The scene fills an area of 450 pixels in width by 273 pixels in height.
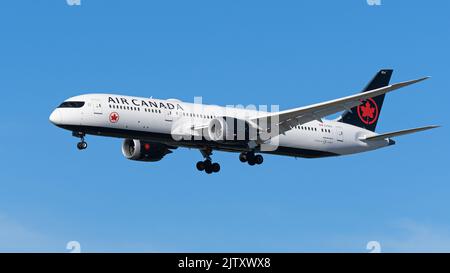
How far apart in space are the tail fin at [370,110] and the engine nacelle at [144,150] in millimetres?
14013

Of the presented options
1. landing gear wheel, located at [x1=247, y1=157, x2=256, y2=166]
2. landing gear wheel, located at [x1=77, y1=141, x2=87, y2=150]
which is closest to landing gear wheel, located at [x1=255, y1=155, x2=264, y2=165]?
landing gear wheel, located at [x1=247, y1=157, x2=256, y2=166]

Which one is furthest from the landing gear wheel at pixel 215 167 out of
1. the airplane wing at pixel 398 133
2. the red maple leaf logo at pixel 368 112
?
the red maple leaf logo at pixel 368 112

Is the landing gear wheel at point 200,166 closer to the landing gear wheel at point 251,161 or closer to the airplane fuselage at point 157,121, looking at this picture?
the airplane fuselage at point 157,121

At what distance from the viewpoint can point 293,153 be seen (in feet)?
230

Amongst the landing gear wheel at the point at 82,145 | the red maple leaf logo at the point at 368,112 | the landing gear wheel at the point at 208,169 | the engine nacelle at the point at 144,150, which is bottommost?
the landing gear wheel at the point at 82,145

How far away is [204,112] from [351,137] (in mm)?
12871

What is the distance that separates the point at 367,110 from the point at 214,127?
1700 centimetres

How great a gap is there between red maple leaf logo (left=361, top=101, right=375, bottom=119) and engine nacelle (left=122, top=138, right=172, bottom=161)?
15.7m

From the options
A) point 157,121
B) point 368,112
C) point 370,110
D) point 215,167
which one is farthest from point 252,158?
point 370,110

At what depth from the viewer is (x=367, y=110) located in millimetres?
76938

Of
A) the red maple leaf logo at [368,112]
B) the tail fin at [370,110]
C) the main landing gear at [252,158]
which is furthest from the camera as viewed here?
the red maple leaf logo at [368,112]

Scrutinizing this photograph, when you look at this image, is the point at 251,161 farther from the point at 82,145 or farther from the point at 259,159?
the point at 82,145

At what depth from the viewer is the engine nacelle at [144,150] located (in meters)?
70.7
